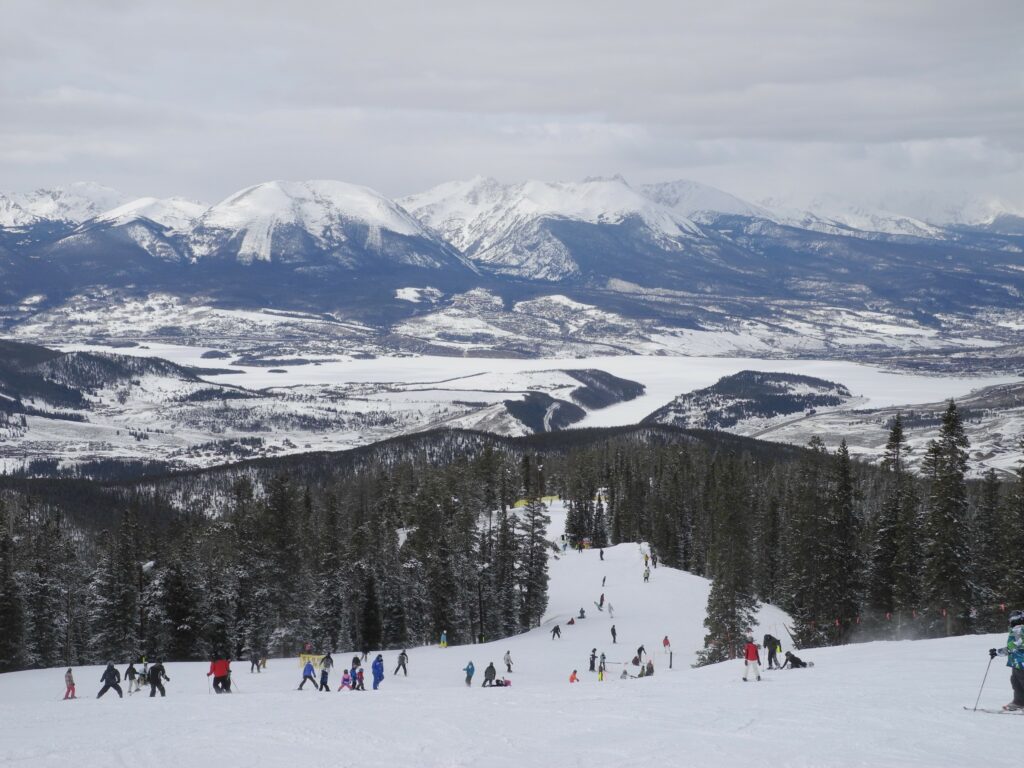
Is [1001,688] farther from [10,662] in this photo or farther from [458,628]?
[10,662]

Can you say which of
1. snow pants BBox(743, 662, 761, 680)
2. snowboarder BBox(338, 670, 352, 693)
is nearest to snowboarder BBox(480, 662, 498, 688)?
snowboarder BBox(338, 670, 352, 693)

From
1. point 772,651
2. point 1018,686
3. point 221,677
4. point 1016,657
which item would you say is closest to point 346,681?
point 221,677

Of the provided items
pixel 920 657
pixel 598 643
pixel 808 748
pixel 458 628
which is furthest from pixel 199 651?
pixel 808 748

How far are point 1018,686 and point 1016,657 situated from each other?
1.02 meters

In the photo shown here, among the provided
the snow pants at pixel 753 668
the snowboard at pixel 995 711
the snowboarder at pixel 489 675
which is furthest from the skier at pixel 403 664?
the snowboard at pixel 995 711

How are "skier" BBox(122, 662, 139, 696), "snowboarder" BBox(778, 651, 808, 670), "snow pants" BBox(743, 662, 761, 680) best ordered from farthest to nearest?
1. "skier" BBox(122, 662, 139, 696)
2. "snowboarder" BBox(778, 651, 808, 670)
3. "snow pants" BBox(743, 662, 761, 680)

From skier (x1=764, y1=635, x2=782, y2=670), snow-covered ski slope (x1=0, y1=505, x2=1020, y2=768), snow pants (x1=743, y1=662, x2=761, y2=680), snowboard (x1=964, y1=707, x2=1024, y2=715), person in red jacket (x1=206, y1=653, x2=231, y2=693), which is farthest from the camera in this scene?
skier (x1=764, y1=635, x2=782, y2=670)

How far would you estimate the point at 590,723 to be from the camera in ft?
86.8

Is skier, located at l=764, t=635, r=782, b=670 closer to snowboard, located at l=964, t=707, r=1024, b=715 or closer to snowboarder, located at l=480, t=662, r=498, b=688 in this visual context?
snowboarder, located at l=480, t=662, r=498, b=688

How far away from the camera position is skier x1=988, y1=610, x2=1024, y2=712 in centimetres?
2280

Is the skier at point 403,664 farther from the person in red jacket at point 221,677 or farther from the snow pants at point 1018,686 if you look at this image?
the snow pants at point 1018,686

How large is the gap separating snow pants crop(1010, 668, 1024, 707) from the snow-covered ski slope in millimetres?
881

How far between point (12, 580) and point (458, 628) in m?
33.3

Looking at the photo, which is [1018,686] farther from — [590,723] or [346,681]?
[346,681]
